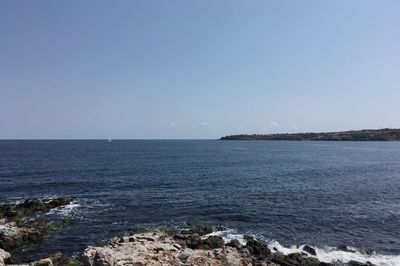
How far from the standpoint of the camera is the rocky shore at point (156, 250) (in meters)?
Answer: 26.8

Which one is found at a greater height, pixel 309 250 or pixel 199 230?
pixel 199 230

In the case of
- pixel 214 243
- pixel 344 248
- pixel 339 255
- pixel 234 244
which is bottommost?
pixel 339 255

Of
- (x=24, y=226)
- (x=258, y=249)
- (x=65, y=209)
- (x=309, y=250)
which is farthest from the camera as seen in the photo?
(x=65, y=209)

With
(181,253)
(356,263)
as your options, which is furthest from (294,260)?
(181,253)

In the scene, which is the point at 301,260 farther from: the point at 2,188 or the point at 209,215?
the point at 2,188

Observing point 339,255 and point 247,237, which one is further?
point 247,237

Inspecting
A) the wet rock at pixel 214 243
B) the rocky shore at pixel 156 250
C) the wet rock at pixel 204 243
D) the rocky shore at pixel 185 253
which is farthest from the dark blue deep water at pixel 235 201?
the wet rock at pixel 204 243

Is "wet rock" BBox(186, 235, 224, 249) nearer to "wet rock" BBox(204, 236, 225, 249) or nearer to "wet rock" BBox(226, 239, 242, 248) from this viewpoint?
"wet rock" BBox(204, 236, 225, 249)

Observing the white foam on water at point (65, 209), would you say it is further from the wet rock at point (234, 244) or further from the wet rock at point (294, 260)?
the wet rock at point (294, 260)

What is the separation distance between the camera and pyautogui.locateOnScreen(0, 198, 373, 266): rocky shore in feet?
88.0

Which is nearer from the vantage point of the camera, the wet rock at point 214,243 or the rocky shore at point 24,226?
the wet rock at point 214,243

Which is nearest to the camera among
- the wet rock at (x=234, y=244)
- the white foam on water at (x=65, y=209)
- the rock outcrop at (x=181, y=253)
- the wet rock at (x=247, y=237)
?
the rock outcrop at (x=181, y=253)

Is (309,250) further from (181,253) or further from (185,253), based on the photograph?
(181,253)

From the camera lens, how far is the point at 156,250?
99.7ft
